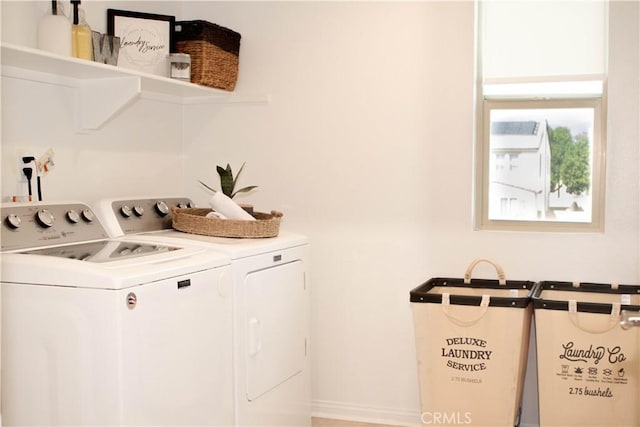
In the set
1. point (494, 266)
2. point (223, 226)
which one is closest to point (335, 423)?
point (494, 266)

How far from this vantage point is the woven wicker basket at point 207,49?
128 inches

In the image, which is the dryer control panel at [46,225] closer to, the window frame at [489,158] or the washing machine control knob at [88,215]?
the washing machine control knob at [88,215]

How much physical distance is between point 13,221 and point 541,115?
Result: 7.82ft

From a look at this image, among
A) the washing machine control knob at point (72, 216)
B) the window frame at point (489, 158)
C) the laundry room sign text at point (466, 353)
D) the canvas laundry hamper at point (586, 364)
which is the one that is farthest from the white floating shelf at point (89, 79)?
the canvas laundry hamper at point (586, 364)

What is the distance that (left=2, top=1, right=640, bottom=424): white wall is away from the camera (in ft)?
10.2

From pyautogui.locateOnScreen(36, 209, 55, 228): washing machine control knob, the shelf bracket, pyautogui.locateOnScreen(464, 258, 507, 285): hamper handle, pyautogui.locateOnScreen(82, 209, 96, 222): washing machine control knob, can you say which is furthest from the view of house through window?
pyautogui.locateOnScreen(36, 209, 55, 228): washing machine control knob

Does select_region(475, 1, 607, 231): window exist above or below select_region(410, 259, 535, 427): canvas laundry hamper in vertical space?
above

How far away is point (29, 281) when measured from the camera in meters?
2.07

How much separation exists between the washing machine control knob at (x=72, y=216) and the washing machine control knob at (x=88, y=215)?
0.04 metres

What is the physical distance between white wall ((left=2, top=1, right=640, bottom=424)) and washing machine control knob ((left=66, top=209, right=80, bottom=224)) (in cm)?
41

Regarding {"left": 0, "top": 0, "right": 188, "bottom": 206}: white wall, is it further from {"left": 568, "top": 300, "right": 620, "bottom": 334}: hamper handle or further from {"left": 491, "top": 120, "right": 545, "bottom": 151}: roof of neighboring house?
{"left": 568, "top": 300, "right": 620, "bottom": 334}: hamper handle

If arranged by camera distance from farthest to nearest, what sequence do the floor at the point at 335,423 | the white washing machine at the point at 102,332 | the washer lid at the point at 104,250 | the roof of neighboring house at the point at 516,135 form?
the floor at the point at 335,423 → the roof of neighboring house at the point at 516,135 → the washer lid at the point at 104,250 → the white washing machine at the point at 102,332

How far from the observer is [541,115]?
329cm

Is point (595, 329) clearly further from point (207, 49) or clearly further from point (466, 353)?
point (207, 49)
